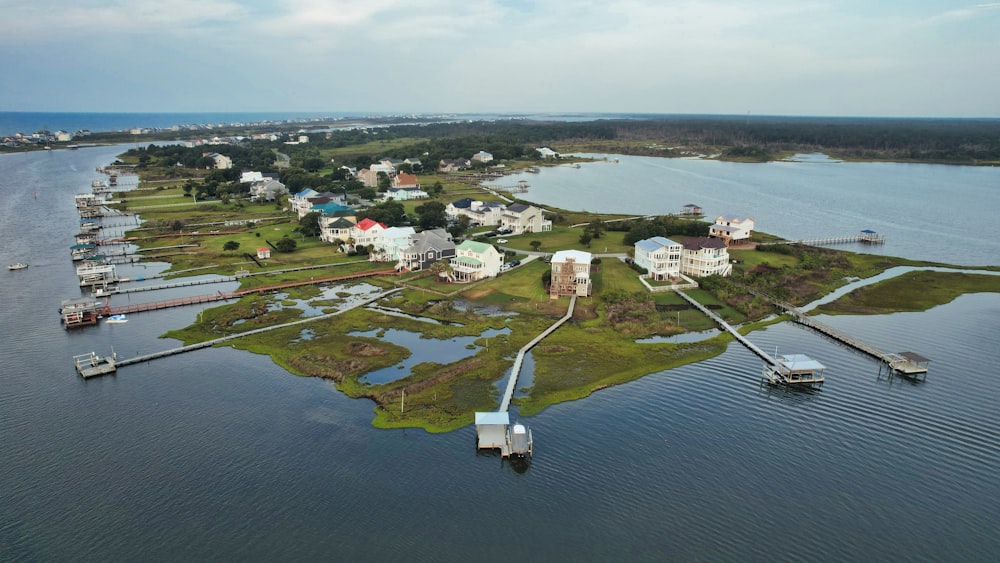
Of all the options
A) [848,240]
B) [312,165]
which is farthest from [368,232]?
[312,165]

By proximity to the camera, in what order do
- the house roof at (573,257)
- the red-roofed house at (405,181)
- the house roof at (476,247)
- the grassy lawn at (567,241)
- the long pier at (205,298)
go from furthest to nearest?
the red-roofed house at (405,181) < the grassy lawn at (567,241) < the house roof at (476,247) < the house roof at (573,257) < the long pier at (205,298)

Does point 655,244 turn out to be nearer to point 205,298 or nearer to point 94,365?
point 205,298

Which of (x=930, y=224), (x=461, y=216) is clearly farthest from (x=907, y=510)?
(x=930, y=224)

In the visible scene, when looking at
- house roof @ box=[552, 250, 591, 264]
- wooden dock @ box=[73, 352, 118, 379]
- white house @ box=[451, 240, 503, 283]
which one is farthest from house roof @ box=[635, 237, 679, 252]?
wooden dock @ box=[73, 352, 118, 379]

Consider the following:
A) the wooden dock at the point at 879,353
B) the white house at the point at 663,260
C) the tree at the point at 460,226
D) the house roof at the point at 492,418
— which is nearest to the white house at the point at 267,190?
the tree at the point at 460,226

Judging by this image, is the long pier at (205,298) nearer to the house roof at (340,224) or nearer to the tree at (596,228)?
the house roof at (340,224)

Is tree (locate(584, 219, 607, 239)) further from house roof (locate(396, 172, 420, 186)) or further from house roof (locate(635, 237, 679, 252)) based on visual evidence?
house roof (locate(396, 172, 420, 186))
